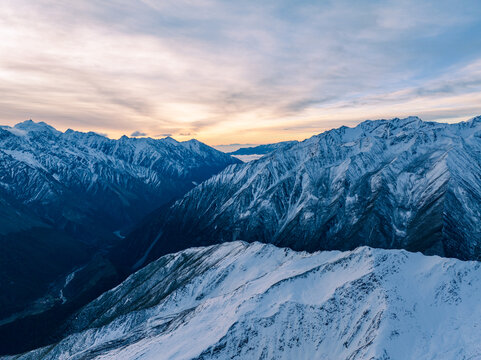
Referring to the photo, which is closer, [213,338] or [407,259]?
[213,338]

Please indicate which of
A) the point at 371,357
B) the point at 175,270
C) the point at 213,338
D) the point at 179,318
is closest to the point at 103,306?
the point at 175,270

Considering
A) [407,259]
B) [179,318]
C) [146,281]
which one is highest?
Answer: [407,259]

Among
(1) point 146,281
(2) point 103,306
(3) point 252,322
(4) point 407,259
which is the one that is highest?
(4) point 407,259

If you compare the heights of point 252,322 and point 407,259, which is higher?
point 407,259

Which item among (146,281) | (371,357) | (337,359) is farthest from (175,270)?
(371,357)

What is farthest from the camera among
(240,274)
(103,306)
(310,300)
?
(103,306)

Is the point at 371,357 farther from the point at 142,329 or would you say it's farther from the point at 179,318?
the point at 142,329

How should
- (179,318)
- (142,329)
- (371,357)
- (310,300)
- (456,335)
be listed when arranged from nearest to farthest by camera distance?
(371,357) → (456,335) → (310,300) → (179,318) → (142,329)

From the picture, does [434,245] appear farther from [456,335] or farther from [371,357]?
[371,357]

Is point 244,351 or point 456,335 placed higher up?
point 456,335
